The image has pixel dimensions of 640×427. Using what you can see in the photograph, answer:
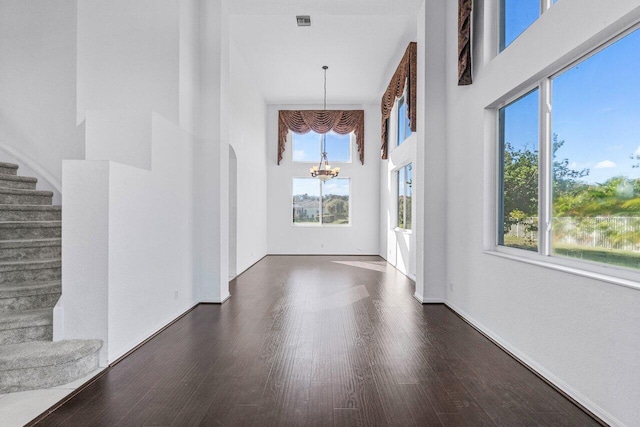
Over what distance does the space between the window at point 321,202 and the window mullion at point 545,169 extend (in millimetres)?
8237

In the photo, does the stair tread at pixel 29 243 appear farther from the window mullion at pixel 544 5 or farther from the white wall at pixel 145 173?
the window mullion at pixel 544 5

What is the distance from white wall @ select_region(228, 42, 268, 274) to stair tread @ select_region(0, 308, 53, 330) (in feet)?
13.5

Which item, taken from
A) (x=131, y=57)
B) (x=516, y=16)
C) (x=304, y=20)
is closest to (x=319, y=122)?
(x=304, y=20)

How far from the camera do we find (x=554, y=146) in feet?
9.74

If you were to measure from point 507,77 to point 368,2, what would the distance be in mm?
2551

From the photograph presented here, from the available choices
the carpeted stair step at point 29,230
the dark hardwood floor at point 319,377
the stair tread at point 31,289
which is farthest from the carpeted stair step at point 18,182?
the dark hardwood floor at point 319,377

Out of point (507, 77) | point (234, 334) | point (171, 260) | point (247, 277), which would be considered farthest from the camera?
point (247, 277)

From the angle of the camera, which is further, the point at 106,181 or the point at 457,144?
the point at 457,144

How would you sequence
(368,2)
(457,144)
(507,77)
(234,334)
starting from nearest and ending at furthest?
1. (507,77)
2. (234,334)
3. (457,144)
4. (368,2)

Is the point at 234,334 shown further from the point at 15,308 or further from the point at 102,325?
the point at 15,308

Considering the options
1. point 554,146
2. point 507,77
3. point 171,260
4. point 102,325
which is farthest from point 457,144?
point 102,325

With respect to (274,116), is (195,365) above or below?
below

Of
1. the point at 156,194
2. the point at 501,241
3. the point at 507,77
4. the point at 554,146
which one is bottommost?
the point at 501,241

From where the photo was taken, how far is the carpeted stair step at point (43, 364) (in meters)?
2.54
